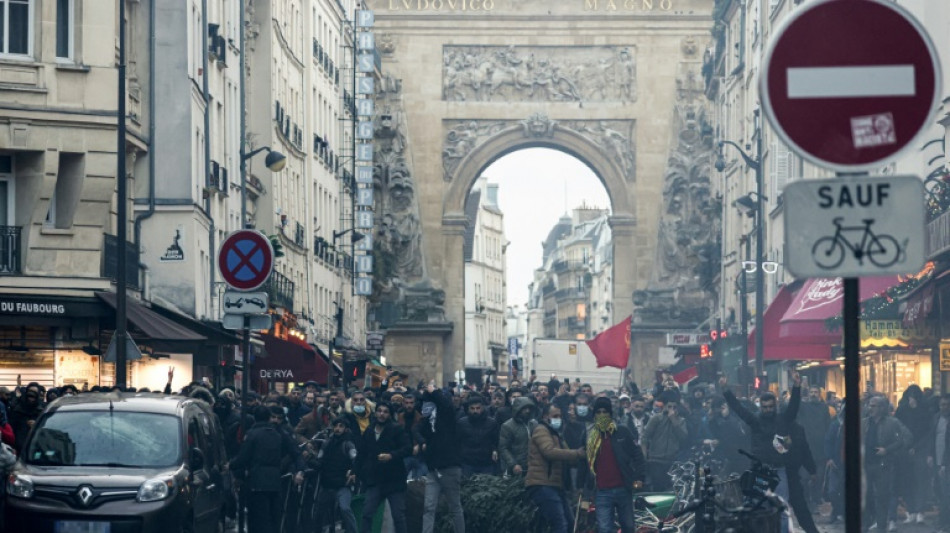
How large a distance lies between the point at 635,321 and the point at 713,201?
648 centimetres

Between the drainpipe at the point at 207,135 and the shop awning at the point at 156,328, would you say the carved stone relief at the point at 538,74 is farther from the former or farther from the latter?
the shop awning at the point at 156,328

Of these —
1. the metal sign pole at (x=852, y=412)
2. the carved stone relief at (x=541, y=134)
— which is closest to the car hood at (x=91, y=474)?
the metal sign pole at (x=852, y=412)

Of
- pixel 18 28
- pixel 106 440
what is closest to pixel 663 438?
pixel 18 28

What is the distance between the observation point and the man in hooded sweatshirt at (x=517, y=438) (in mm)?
20781

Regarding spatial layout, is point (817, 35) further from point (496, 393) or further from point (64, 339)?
point (496, 393)

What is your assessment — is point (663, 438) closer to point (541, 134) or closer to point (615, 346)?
point (615, 346)

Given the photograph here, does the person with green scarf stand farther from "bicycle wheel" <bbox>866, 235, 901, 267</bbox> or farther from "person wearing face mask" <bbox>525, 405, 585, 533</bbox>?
"bicycle wheel" <bbox>866, 235, 901, 267</bbox>

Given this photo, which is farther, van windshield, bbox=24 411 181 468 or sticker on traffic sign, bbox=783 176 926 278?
van windshield, bbox=24 411 181 468

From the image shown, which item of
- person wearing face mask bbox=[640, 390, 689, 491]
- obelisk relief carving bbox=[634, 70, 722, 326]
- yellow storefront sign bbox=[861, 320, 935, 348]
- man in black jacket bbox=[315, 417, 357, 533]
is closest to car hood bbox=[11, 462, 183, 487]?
man in black jacket bbox=[315, 417, 357, 533]

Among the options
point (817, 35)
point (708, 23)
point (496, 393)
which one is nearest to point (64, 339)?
point (496, 393)

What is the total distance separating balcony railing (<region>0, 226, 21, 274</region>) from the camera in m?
26.3

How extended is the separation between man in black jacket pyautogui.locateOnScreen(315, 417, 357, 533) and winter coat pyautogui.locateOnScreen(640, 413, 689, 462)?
6696mm

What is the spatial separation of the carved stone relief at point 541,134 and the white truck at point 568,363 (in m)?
10.1

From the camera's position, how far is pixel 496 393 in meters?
32.8
